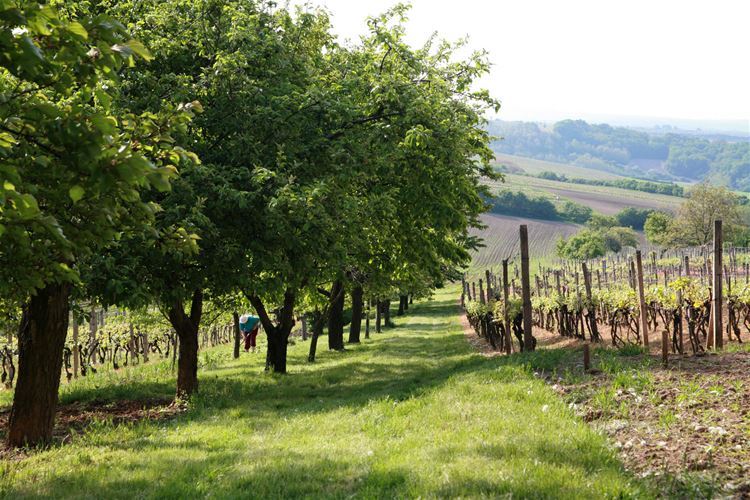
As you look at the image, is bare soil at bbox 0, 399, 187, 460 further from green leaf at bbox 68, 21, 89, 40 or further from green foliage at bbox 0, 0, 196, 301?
green leaf at bbox 68, 21, 89, 40

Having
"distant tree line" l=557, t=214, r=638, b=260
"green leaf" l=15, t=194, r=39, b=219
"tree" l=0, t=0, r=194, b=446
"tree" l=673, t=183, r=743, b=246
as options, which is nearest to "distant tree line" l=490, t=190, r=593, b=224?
"distant tree line" l=557, t=214, r=638, b=260

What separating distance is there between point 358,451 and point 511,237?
122 metres

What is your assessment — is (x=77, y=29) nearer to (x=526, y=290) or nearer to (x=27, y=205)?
(x=27, y=205)

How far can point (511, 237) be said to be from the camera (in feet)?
416

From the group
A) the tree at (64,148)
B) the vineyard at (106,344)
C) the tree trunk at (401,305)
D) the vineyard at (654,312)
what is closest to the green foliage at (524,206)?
the tree trunk at (401,305)

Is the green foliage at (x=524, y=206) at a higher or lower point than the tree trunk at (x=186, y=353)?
higher

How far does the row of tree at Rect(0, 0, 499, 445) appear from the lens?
16.7ft

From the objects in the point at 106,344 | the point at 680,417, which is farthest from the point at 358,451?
the point at 106,344

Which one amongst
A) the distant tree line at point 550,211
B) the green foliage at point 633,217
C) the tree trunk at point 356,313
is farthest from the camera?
the distant tree line at point 550,211

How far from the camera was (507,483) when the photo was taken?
5727 mm

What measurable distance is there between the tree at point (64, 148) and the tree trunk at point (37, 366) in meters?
1.62

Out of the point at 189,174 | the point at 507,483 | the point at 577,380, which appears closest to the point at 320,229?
the point at 189,174

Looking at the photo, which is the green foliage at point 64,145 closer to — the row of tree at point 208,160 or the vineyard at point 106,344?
the row of tree at point 208,160

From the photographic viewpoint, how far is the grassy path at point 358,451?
6051 millimetres
